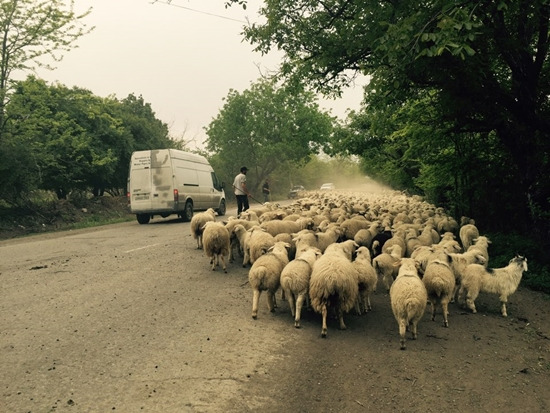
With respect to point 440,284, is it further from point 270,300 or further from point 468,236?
point 468,236

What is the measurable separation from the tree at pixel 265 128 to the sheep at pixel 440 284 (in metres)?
47.4

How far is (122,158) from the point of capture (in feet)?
101

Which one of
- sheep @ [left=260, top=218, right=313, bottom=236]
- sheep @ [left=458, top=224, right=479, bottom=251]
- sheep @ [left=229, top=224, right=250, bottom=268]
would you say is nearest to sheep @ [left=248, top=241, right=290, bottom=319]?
sheep @ [left=229, top=224, right=250, bottom=268]

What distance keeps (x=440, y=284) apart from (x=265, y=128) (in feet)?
161

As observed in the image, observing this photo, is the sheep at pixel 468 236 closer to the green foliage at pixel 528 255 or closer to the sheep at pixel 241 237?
the green foliage at pixel 528 255

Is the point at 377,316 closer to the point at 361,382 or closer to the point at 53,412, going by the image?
the point at 361,382

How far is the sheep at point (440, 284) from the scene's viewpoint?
588cm

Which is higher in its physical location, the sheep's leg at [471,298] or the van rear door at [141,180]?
the van rear door at [141,180]

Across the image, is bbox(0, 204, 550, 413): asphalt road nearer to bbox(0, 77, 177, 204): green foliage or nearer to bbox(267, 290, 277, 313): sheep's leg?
bbox(267, 290, 277, 313): sheep's leg

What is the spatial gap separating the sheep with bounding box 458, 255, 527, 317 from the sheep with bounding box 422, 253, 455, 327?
70cm

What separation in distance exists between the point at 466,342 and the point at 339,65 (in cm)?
811

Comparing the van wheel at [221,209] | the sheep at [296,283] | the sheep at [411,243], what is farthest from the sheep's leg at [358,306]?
the van wheel at [221,209]

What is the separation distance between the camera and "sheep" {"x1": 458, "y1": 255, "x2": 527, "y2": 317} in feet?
21.5

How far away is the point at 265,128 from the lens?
176 ft
